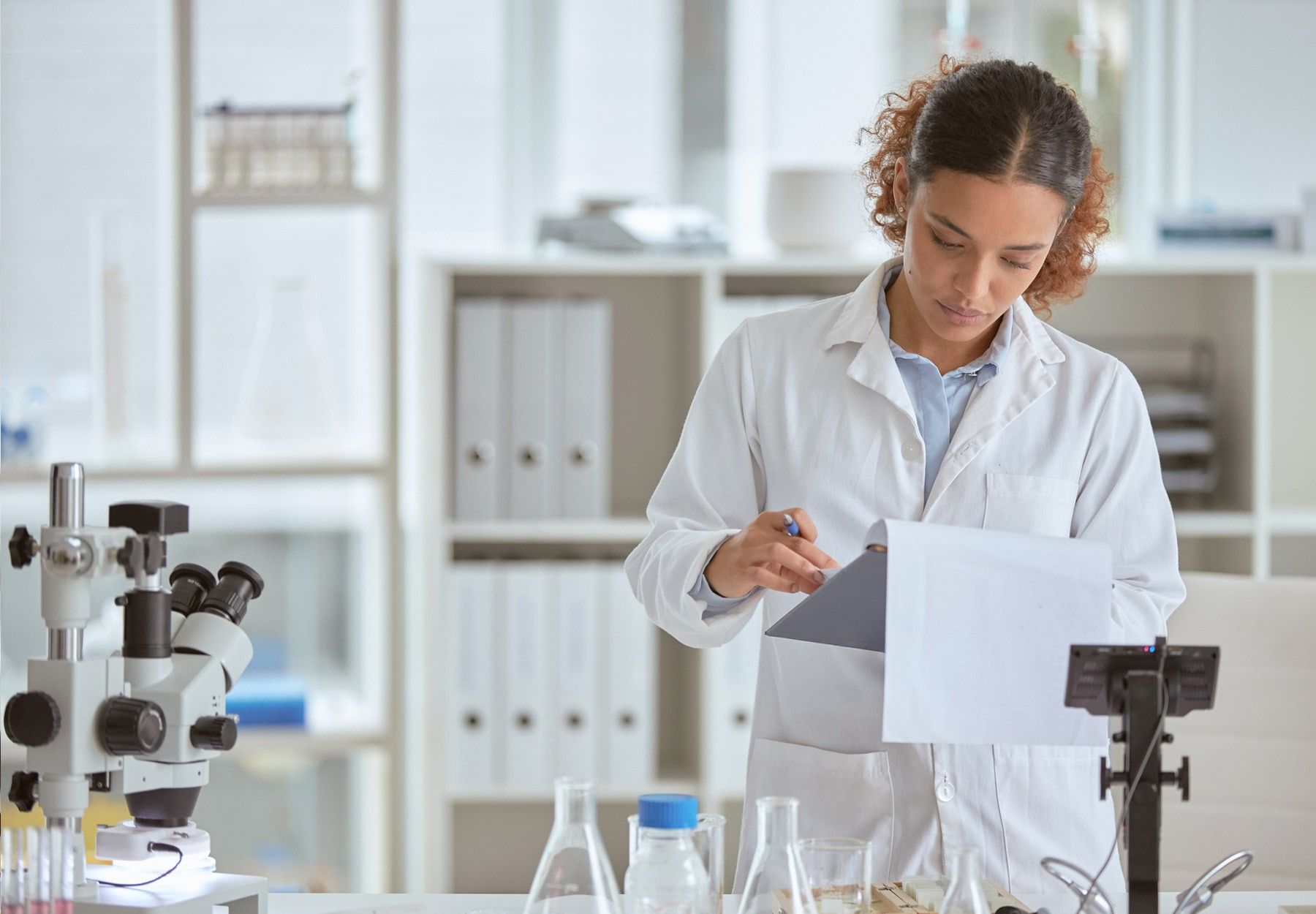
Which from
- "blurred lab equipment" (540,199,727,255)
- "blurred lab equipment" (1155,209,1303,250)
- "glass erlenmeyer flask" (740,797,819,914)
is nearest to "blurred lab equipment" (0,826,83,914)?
"glass erlenmeyer flask" (740,797,819,914)

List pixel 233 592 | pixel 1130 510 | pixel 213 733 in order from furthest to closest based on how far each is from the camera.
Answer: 1. pixel 1130 510
2. pixel 233 592
3. pixel 213 733

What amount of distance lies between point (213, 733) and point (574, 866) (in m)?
0.31

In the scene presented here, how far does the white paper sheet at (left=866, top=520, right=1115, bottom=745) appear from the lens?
1.10 metres

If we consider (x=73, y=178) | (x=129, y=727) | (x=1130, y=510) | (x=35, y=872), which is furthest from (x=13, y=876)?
(x=73, y=178)

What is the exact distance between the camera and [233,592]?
1157mm

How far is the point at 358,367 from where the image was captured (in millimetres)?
2789

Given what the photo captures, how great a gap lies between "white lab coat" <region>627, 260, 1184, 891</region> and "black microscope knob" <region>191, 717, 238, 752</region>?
469 mm

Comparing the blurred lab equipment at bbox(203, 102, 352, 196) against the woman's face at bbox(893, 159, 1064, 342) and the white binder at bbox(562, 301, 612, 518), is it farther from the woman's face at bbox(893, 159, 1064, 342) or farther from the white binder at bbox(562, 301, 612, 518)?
the woman's face at bbox(893, 159, 1064, 342)

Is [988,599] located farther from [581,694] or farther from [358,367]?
[358,367]

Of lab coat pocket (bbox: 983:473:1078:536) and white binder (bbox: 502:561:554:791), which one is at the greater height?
lab coat pocket (bbox: 983:473:1078:536)

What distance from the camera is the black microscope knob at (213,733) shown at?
1051 millimetres

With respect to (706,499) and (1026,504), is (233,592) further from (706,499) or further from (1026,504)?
(1026,504)

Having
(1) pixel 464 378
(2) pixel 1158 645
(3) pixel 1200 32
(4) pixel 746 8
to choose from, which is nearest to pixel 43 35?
(1) pixel 464 378

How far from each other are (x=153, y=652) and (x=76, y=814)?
131mm
